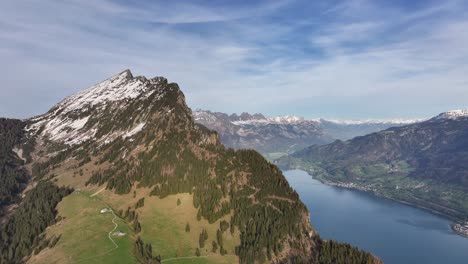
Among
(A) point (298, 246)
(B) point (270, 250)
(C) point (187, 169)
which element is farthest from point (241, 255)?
(C) point (187, 169)

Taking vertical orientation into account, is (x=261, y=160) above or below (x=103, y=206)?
above

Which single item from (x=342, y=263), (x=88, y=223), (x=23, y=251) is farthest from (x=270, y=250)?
(x=23, y=251)

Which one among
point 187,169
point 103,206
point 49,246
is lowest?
point 49,246

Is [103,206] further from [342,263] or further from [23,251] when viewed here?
[342,263]

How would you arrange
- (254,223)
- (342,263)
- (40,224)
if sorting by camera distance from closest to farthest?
(342,263) → (254,223) → (40,224)

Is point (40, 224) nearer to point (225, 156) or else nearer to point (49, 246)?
point (49, 246)

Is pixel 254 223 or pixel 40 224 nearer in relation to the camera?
pixel 254 223

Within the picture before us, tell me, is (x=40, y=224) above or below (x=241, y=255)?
above

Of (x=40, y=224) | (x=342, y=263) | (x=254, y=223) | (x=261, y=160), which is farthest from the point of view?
(x=261, y=160)

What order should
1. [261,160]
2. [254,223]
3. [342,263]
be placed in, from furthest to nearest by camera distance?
1. [261,160]
2. [254,223]
3. [342,263]
